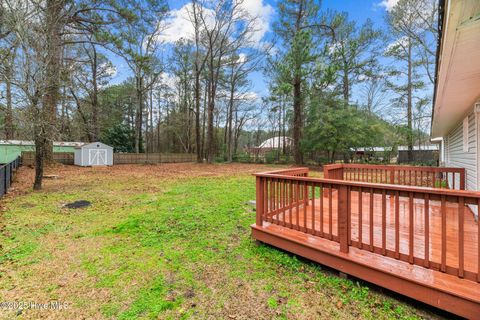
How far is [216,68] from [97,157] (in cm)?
1283

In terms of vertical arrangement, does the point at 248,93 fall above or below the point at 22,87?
above

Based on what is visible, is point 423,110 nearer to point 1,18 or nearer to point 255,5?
point 255,5

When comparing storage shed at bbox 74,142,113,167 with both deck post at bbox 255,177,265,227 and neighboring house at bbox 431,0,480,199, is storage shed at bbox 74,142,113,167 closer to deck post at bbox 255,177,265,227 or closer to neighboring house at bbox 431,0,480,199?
deck post at bbox 255,177,265,227

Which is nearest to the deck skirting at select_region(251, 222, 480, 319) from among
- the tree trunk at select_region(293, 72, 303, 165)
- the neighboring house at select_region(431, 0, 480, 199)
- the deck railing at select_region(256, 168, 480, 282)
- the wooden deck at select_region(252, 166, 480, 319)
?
the wooden deck at select_region(252, 166, 480, 319)

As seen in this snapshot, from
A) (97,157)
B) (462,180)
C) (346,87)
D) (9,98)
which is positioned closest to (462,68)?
(462,180)

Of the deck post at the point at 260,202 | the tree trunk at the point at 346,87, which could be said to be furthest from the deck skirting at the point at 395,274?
the tree trunk at the point at 346,87

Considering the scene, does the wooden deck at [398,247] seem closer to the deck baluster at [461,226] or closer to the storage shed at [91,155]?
the deck baluster at [461,226]

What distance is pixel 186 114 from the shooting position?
25781 mm

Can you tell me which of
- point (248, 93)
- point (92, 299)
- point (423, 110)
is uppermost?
point (248, 93)

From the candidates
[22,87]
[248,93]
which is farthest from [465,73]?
[248,93]

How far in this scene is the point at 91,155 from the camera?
651 inches

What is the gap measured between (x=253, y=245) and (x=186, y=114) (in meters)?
24.3

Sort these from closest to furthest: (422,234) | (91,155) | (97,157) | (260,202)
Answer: (422,234)
(260,202)
(91,155)
(97,157)

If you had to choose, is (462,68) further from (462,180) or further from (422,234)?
(462,180)
